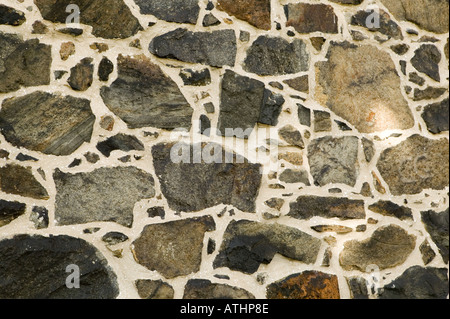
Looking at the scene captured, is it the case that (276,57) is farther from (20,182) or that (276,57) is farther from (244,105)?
(20,182)

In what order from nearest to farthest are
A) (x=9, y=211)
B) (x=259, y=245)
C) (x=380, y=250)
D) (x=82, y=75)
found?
(x=9, y=211) → (x=82, y=75) → (x=259, y=245) → (x=380, y=250)

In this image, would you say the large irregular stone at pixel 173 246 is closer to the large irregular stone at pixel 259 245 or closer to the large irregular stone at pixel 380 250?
the large irregular stone at pixel 259 245

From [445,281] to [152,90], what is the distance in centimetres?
187

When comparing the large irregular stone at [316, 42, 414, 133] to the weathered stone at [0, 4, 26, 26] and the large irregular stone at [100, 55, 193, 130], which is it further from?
the weathered stone at [0, 4, 26, 26]

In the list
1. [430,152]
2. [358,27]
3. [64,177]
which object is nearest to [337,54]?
[358,27]

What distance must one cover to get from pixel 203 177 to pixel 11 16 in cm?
105

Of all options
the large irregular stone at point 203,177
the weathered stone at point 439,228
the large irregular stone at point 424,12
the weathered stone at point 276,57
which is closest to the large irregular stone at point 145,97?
the large irregular stone at point 203,177

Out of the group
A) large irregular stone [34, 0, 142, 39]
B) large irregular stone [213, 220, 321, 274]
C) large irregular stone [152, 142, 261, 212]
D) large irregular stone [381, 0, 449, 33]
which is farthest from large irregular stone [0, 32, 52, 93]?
large irregular stone [381, 0, 449, 33]

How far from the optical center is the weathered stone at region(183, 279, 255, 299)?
7.69 feet

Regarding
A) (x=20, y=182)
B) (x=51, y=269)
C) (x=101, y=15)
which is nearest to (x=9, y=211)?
(x=20, y=182)

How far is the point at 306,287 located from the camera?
250 centimetres

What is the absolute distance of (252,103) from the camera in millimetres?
2445

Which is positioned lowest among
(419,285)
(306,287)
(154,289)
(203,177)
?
(419,285)

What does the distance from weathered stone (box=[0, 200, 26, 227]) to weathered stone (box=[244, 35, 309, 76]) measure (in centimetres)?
117
